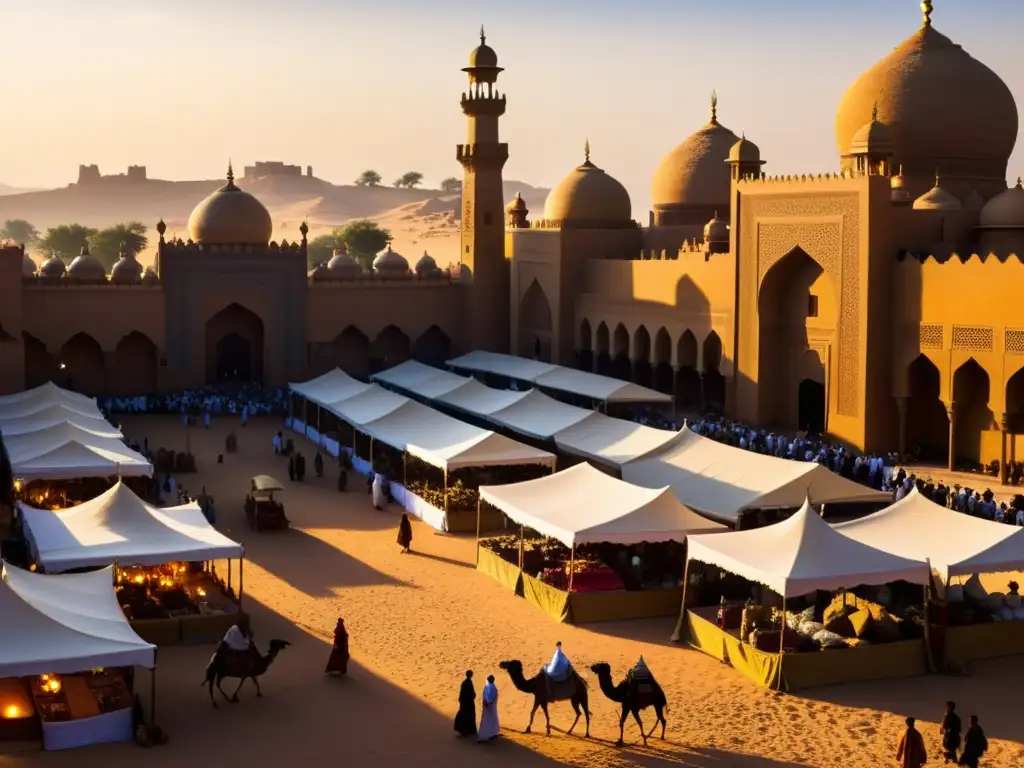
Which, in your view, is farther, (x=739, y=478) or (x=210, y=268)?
(x=210, y=268)

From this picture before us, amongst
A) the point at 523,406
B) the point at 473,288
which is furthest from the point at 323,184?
the point at 523,406

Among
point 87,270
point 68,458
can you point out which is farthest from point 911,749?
point 87,270

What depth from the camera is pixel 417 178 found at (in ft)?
438

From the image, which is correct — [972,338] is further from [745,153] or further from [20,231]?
[20,231]

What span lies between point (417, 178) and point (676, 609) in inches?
4731

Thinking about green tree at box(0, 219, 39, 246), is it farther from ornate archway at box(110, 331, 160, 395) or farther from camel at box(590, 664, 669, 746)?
camel at box(590, 664, 669, 746)

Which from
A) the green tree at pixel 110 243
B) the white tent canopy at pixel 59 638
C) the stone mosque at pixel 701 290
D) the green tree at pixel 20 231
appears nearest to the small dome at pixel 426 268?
the stone mosque at pixel 701 290

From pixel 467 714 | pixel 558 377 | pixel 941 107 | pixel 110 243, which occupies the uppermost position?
pixel 941 107

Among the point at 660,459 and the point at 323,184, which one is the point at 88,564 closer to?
the point at 660,459

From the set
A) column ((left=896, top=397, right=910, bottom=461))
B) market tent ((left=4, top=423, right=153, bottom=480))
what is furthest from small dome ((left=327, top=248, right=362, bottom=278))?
column ((left=896, top=397, right=910, bottom=461))

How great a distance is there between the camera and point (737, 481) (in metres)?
18.9

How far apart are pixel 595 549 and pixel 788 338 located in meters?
12.5

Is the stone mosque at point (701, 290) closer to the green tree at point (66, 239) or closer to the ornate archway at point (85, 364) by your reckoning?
the ornate archway at point (85, 364)

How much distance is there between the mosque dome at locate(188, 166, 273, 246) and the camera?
3725 cm
